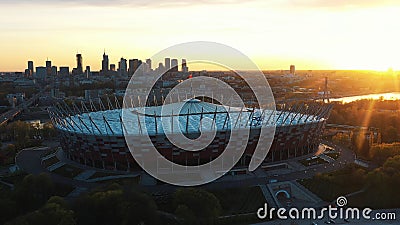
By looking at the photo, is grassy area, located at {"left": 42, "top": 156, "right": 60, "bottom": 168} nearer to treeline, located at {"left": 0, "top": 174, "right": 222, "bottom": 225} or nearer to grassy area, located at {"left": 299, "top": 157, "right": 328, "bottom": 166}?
treeline, located at {"left": 0, "top": 174, "right": 222, "bottom": 225}

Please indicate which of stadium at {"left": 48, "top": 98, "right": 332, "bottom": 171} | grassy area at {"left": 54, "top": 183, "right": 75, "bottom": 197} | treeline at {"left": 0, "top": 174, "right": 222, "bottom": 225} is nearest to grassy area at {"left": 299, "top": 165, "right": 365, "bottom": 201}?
stadium at {"left": 48, "top": 98, "right": 332, "bottom": 171}

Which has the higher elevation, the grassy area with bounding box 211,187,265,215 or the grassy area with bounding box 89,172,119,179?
the grassy area with bounding box 89,172,119,179
